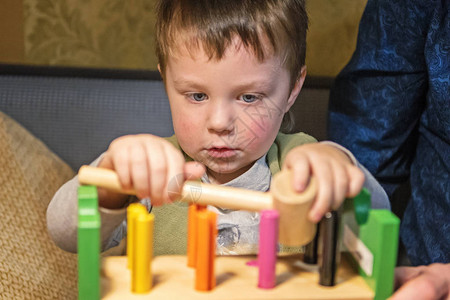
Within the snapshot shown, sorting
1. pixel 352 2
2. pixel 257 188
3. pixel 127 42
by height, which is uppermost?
pixel 352 2

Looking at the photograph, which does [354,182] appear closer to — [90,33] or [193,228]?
[193,228]

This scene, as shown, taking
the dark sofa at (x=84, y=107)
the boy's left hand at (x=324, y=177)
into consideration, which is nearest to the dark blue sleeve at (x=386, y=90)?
the dark sofa at (x=84, y=107)

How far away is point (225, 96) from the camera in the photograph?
0.67m

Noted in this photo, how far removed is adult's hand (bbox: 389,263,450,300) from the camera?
1.61ft

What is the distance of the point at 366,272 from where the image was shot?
0.46 m

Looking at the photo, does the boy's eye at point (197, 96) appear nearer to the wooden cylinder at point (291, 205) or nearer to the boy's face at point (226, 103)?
the boy's face at point (226, 103)

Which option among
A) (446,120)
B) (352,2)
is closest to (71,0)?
(352,2)

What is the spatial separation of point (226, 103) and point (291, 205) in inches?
10.3

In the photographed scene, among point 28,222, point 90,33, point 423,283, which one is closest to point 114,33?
point 90,33

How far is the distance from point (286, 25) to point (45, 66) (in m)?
0.67

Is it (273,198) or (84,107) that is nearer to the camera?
(273,198)

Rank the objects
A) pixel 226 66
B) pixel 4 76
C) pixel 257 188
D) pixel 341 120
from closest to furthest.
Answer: pixel 226 66
pixel 257 188
pixel 341 120
pixel 4 76

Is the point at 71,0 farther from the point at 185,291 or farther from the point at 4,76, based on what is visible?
the point at 185,291

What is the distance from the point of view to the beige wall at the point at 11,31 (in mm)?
1190
